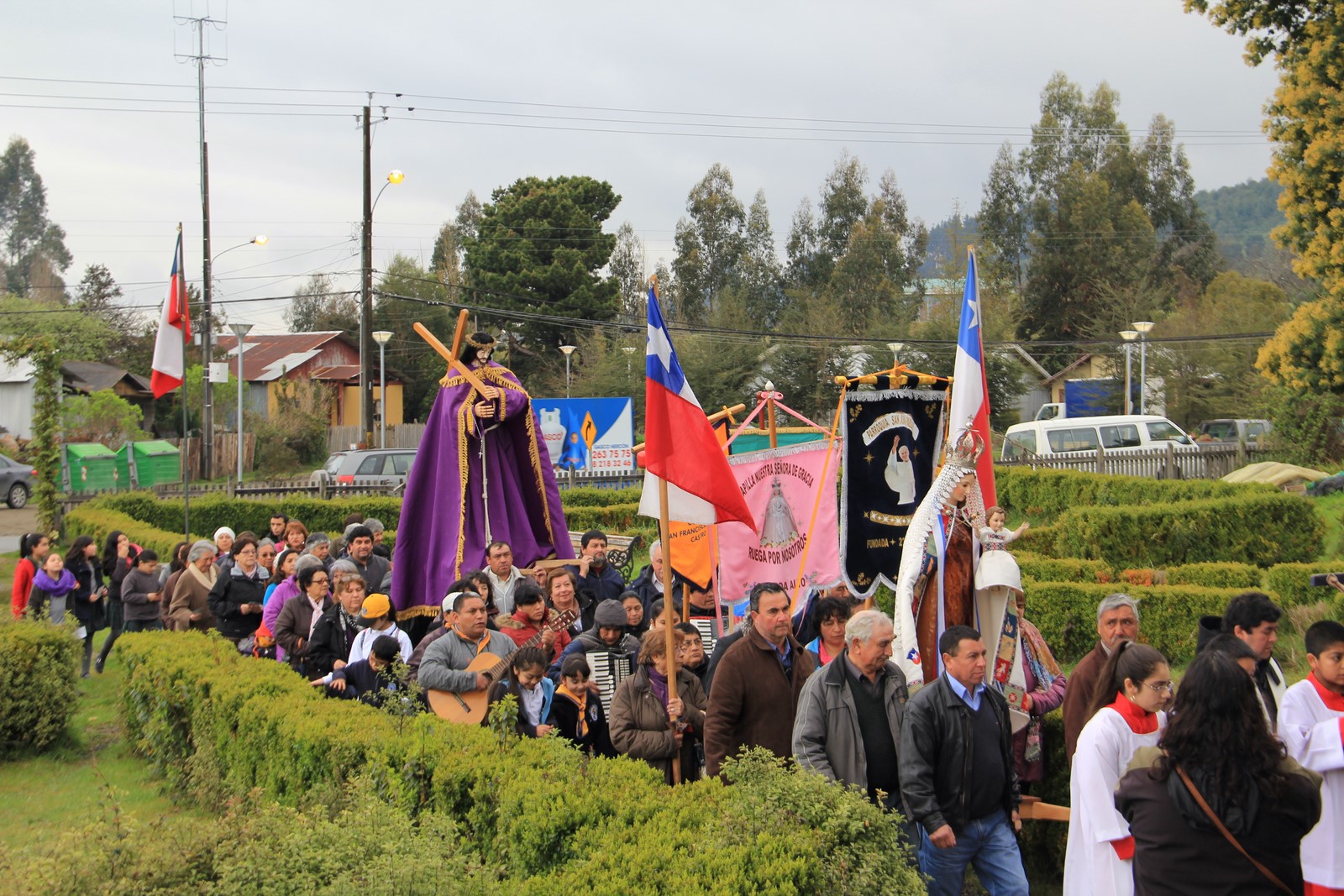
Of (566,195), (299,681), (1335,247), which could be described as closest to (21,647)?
(299,681)

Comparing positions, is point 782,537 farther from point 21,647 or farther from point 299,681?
point 21,647

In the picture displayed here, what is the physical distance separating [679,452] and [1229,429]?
30.5 m

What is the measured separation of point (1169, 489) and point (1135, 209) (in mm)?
45523

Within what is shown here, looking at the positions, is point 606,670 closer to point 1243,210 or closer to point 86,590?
point 86,590

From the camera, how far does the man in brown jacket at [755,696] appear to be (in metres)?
5.73

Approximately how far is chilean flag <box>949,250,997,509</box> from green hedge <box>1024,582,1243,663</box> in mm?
4377

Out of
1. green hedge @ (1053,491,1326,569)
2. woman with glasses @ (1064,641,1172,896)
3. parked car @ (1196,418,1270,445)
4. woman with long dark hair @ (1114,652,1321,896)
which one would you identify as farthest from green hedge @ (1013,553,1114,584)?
parked car @ (1196,418,1270,445)

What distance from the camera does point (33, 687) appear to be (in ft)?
31.3

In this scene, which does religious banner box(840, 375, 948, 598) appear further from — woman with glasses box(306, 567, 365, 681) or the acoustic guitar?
woman with glasses box(306, 567, 365, 681)

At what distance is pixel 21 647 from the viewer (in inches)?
376

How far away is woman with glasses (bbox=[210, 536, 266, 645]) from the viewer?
34.0ft

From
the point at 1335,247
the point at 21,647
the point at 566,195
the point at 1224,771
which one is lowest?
the point at 21,647

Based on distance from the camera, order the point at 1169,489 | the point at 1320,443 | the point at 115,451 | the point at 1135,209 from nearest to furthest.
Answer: the point at 1169,489 < the point at 1320,443 < the point at 115,451 < the point at 1135,209

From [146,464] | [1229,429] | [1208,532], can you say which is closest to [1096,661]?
[1208,532]
